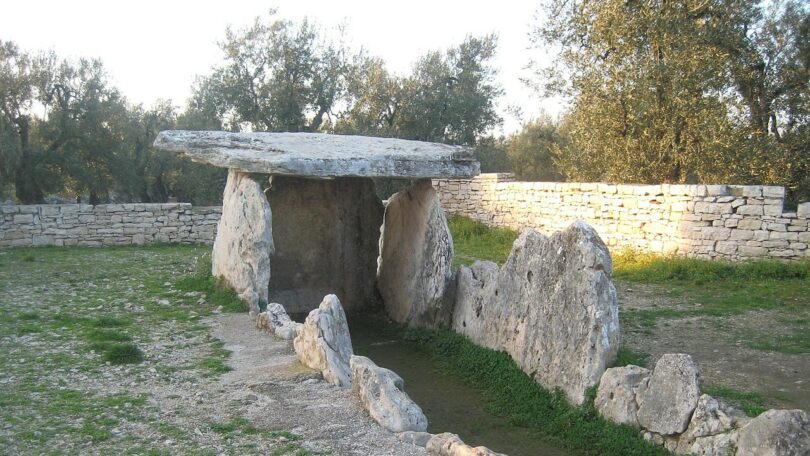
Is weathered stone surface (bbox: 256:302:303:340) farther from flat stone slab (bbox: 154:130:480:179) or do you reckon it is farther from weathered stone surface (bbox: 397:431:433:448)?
weathered stone surface (bbox: 397:431:433:448)

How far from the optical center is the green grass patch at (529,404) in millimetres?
5709

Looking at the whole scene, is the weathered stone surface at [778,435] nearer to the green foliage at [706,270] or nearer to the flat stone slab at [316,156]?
the flat stone slab at [316,156]

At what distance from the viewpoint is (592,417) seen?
6.06m

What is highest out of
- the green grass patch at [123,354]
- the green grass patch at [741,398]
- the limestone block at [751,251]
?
the limestone block at [751,251]

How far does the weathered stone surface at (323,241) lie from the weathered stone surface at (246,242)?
3.65 ft

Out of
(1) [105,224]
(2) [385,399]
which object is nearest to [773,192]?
(2) [385,399]

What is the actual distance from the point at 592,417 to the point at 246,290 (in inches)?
193

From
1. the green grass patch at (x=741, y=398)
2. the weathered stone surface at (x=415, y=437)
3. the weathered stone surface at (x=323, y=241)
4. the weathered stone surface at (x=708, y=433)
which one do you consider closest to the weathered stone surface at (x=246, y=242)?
the weathered stone surface at (x=323, y=241)

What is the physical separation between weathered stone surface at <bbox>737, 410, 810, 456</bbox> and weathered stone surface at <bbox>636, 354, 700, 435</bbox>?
0.61m

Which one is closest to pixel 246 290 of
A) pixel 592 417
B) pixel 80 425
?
pixel 80 425

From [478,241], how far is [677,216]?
193 inches

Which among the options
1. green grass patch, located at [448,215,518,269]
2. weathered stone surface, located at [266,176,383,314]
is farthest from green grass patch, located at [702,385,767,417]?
green grass patch, located at [448,215,518,269]

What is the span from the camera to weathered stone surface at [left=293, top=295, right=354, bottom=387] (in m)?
6.35

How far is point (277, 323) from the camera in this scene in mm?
8102
